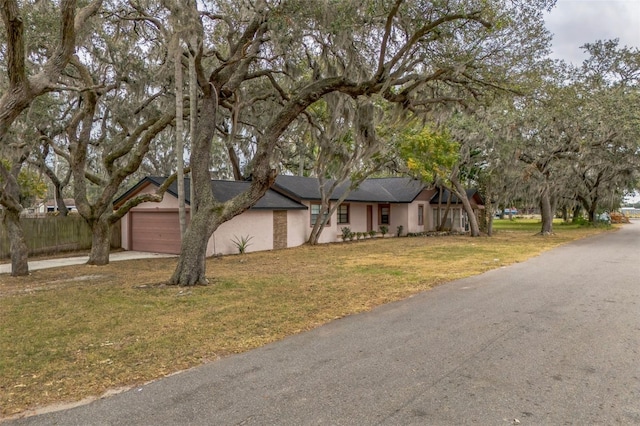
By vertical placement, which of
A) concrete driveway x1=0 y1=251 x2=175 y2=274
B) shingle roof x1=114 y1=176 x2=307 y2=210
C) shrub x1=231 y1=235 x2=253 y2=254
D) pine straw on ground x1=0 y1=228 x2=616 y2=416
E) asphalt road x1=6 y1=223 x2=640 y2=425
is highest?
shingle roof x1=114 y1=176 x2=307 y2=210

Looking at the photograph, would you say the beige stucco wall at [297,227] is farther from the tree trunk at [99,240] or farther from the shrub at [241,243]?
the tree trunk at [99,240]

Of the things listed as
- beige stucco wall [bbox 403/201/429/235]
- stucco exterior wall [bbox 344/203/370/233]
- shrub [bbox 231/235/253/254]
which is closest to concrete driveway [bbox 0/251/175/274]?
shrub [bbox 231/235/253/254]

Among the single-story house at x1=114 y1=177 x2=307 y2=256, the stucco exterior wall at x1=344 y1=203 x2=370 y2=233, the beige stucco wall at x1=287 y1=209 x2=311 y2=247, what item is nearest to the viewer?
the single-story house at x1=114 y1=177 x2=307 y2=256

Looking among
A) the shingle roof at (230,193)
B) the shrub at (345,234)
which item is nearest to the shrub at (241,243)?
the shingle roof at (230,193)

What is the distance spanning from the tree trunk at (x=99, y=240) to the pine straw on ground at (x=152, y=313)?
0.57m

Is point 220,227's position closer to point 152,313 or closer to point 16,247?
point 16,247

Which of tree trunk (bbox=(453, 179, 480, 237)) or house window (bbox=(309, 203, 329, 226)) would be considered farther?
tree trunk (bbox=(453, 179, 480, 237))

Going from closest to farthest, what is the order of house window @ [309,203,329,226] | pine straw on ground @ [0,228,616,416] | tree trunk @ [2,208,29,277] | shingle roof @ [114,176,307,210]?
pine straw on ground @ [0,228,616,416] → tree trunk @ [2,208,29,277] → shingle roof @ [114,176,307,210] → house window @ [309,203,329,226]

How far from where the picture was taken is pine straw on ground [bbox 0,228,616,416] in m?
4.42

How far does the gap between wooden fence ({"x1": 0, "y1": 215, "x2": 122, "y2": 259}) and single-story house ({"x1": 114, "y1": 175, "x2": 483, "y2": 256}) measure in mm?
1899

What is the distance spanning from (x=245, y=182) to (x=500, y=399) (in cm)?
1796

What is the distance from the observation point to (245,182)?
20.6 metres

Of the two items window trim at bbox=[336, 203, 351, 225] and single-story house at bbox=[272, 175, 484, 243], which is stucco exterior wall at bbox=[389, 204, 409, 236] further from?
window trim at bbox=[336, 203, 351, 225]

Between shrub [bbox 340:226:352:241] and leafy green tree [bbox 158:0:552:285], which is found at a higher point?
leafy green tree [bbox 158:0:552:285]
